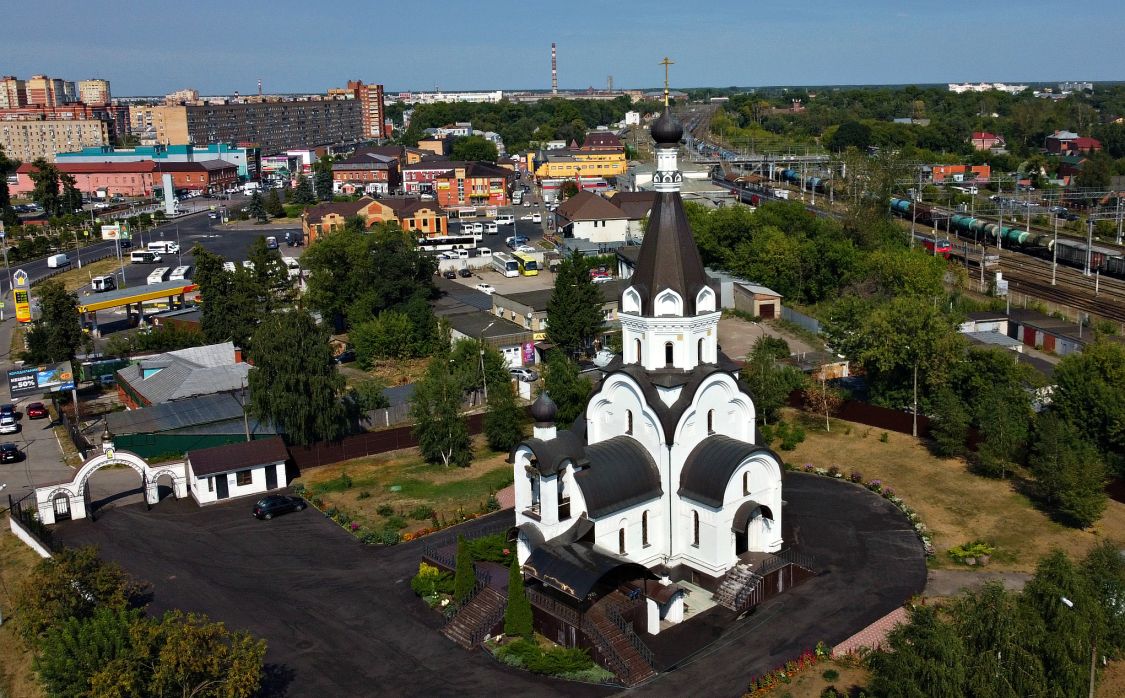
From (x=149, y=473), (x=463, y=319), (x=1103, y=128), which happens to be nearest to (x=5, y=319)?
(x=463, y=319)

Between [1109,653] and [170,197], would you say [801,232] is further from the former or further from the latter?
[170,197]

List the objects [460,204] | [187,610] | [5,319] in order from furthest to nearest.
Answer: [460,204] → [5,319] → [187,610]

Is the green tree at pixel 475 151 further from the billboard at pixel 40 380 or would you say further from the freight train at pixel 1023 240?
the billboard at pixel 40 380

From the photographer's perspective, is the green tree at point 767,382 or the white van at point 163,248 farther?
the white van at point 163,248

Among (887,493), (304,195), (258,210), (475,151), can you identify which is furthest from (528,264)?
(475,151)

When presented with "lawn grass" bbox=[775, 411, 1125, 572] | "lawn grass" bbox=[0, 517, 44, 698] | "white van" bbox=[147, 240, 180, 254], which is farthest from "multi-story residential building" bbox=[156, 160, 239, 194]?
"lawn grass" bbox=[775, 411, 1125, 572]

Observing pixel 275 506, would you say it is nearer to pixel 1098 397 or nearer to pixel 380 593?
pixel 380 593

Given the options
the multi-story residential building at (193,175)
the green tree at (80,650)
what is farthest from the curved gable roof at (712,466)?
the multi-story residential building at (193,175)
